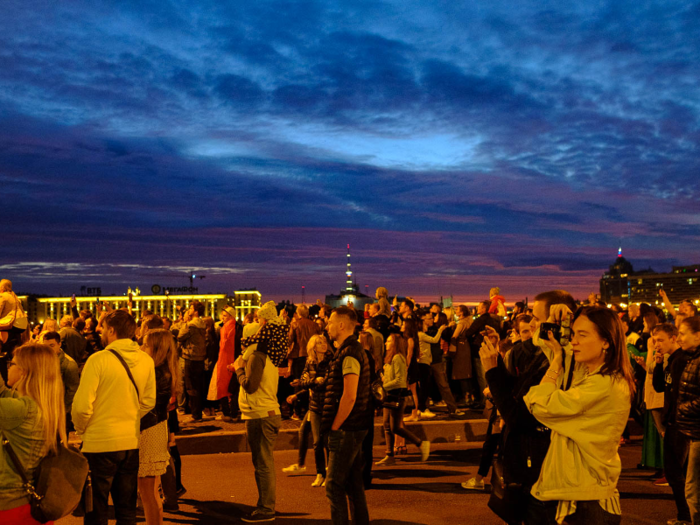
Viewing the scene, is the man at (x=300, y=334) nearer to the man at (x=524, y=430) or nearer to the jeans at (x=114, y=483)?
the jeans at (x=114, y=483)

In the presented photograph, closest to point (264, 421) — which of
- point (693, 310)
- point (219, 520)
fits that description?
point (219, 520)

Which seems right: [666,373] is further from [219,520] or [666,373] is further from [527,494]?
[219,520]

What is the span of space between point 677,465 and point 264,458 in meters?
4.21

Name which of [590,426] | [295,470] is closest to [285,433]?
[295,470]

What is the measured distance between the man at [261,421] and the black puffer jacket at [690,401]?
3944 mm

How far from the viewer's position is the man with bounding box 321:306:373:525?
5.60 meters

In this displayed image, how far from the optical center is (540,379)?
438 cm

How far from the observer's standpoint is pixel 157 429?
6.27 meters

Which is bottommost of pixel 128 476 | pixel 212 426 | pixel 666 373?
pixel 212 426

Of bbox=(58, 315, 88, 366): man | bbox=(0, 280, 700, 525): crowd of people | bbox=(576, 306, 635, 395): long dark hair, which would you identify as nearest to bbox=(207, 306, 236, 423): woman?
bbox=(58, 315, 88, 366): man

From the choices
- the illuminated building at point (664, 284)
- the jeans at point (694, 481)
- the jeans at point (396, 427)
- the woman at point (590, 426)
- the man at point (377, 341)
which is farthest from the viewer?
the illuminated building at point (664, 284)

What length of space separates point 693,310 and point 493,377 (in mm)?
6146

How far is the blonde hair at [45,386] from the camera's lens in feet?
13.6

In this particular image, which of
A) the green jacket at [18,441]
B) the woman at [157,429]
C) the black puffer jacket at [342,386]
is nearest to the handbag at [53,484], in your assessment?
the green jacket at [18,441]
